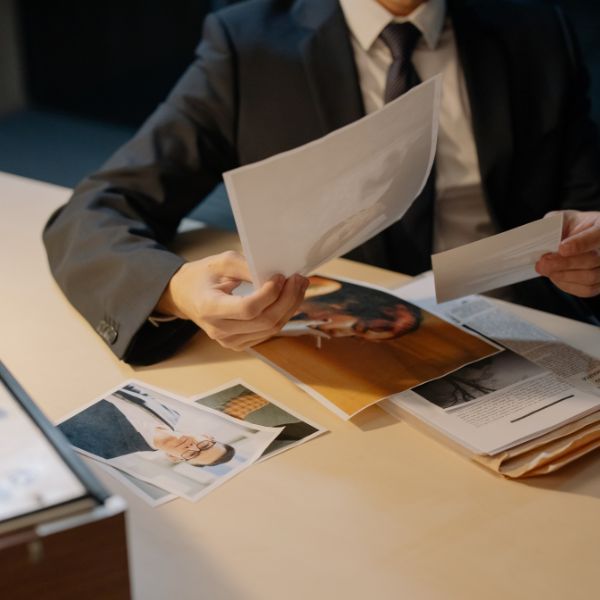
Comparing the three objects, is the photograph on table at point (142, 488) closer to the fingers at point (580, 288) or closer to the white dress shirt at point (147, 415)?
the white dress shirt at point (147, 415)

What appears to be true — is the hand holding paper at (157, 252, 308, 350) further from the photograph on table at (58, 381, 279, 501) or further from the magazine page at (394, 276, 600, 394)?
the magazine page at (394, 276, 600, 394)

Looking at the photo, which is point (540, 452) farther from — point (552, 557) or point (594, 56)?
point (594, 56)

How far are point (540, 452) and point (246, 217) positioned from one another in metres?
0.38

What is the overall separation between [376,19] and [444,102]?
0.59ft

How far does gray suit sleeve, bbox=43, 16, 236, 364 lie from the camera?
1.18 m

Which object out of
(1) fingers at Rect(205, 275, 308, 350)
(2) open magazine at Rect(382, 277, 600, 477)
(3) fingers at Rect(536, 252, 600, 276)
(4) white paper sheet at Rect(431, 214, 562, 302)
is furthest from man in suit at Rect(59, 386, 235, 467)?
(3) fingers at Rect(536, 252, 600, 276)

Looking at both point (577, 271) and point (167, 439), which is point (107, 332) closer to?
point (167, 439)

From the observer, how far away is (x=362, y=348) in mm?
1121

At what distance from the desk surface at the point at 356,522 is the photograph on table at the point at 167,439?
0.02m

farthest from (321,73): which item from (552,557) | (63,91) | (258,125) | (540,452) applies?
(63,91)

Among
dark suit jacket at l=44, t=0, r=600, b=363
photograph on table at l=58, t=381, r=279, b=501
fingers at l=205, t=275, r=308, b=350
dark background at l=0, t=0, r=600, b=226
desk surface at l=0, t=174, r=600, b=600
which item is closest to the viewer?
desk surface at l=0, t=174, r=600, b=600

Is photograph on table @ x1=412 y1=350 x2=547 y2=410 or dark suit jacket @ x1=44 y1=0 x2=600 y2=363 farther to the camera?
dark suit jacket @ x1=44 y1=0 x2=600 y2=363

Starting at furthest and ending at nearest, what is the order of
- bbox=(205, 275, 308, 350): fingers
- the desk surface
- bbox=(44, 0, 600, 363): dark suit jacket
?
bbox=(44, 0, 600, 363): dark suit jacket → bbox=(205, 275, 308, 350): fingers → the desk surface

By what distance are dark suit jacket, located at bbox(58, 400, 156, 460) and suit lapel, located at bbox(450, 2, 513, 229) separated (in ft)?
2.64
